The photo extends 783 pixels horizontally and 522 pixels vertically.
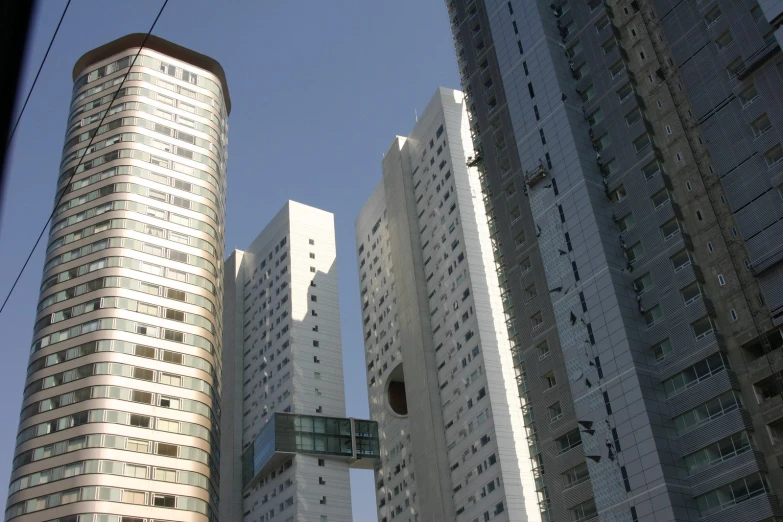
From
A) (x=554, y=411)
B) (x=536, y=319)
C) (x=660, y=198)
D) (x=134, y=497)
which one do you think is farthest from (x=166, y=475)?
(x=660, y=198)

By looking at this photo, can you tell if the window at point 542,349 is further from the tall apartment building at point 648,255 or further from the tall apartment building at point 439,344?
the tall apartment building at point 439,344

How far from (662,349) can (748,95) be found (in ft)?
51.8

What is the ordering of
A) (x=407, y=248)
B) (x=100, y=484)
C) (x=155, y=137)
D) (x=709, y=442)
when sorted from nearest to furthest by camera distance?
(x=709, y=442) < (x=100, y=484) < (x=155, y=137) < (x=407, y=248)

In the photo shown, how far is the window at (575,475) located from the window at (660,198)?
1696cm

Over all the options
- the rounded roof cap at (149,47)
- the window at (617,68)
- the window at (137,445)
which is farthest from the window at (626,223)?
the rounded roof cap at (149,47)

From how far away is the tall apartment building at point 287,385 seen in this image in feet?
339

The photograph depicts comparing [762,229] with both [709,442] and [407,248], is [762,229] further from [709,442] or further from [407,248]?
[407,248]

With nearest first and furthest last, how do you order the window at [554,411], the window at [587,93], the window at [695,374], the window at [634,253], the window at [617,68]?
the window at [695,374] < the window at [634,253] < the window at [554,411] < the window at [617,68] < the window at [587,93]

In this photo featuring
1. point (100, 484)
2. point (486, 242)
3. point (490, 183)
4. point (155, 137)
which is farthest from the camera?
point (486, 242)

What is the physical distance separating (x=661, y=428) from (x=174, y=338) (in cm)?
4062

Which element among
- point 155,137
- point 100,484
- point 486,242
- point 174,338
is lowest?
point 100,484

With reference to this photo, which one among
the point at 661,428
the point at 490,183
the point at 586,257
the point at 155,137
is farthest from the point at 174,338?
the point at 661,428

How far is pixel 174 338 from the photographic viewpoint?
71.6 m

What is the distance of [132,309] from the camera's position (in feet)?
234
